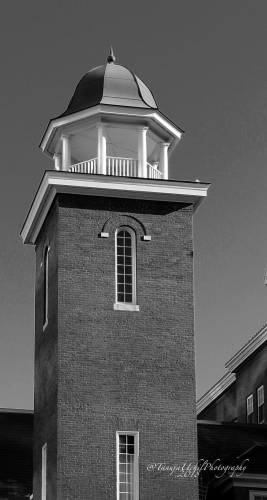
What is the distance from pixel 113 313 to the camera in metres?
48.8

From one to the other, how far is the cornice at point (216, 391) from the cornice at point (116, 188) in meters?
18.7

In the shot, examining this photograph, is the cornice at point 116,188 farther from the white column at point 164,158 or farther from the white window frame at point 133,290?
the white column at point 164,158

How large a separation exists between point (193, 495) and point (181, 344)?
16.7 ft

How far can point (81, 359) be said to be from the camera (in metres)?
48.1

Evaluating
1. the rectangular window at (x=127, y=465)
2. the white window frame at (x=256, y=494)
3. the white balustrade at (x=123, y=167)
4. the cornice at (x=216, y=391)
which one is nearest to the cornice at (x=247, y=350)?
the cornice at (x=216, y=391)

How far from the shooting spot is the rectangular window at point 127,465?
47.1 meters

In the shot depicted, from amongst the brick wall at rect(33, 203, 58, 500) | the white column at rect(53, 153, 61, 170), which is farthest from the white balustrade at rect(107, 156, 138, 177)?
the brick wall at rect(33, 203, 58, 500)

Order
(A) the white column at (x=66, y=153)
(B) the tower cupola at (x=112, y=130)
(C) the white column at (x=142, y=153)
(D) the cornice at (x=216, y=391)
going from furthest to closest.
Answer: (D) the cornice at (x=216, y=391) < (A) the white column at (x=66, y=153) < (B) the tower cupola at (x=112, y=130) < (C) the white column at (x=142, y=153)

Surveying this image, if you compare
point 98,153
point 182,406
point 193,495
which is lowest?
point 193,495

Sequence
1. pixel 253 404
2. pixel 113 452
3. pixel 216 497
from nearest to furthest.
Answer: pixel 113 452, pixel 216 497, pixel 253 404

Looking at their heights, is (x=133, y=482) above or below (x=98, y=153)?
below

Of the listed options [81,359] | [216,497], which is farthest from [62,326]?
[216,497]

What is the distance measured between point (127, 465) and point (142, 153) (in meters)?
11.1

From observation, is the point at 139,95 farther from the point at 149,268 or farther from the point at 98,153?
the point at 149,268
